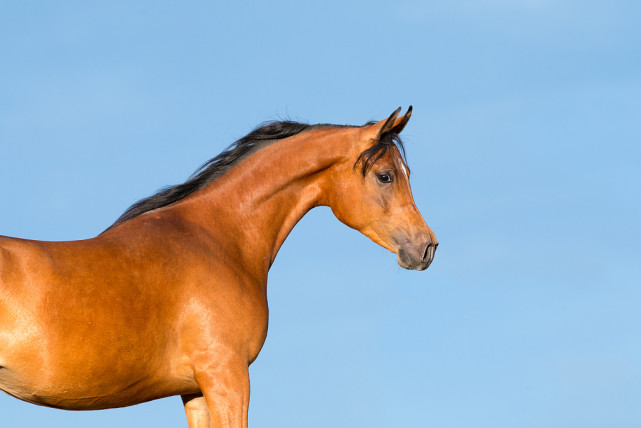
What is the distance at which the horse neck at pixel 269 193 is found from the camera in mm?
7793

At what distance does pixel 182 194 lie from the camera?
7.90 m

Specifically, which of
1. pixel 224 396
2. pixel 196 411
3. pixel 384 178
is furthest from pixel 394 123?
pixel 196 411

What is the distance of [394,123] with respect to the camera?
794 centimetres

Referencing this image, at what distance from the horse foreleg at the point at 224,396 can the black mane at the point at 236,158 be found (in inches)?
69.5

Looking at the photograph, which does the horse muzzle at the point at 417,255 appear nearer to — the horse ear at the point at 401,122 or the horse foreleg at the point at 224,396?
the horse ear at the point at 401,122

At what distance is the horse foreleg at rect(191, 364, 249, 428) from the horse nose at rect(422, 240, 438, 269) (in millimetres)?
2174

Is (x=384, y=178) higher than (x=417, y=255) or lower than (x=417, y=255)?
higher

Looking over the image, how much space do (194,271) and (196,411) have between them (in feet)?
4.77

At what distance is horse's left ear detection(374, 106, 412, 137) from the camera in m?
7.80

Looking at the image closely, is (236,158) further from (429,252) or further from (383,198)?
(429,252)

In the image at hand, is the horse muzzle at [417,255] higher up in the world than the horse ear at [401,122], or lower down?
lower down

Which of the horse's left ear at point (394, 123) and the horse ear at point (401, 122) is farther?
the horse ear at point (401, 122)

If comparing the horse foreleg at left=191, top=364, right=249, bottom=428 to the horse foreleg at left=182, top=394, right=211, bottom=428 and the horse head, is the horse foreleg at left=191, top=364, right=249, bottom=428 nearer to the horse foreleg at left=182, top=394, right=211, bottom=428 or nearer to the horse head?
the horse foreleg at left=182, top=394, right=211, bottom=428

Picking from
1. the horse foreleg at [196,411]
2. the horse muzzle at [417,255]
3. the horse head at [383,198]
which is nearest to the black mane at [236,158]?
the horse head at [383,198]
